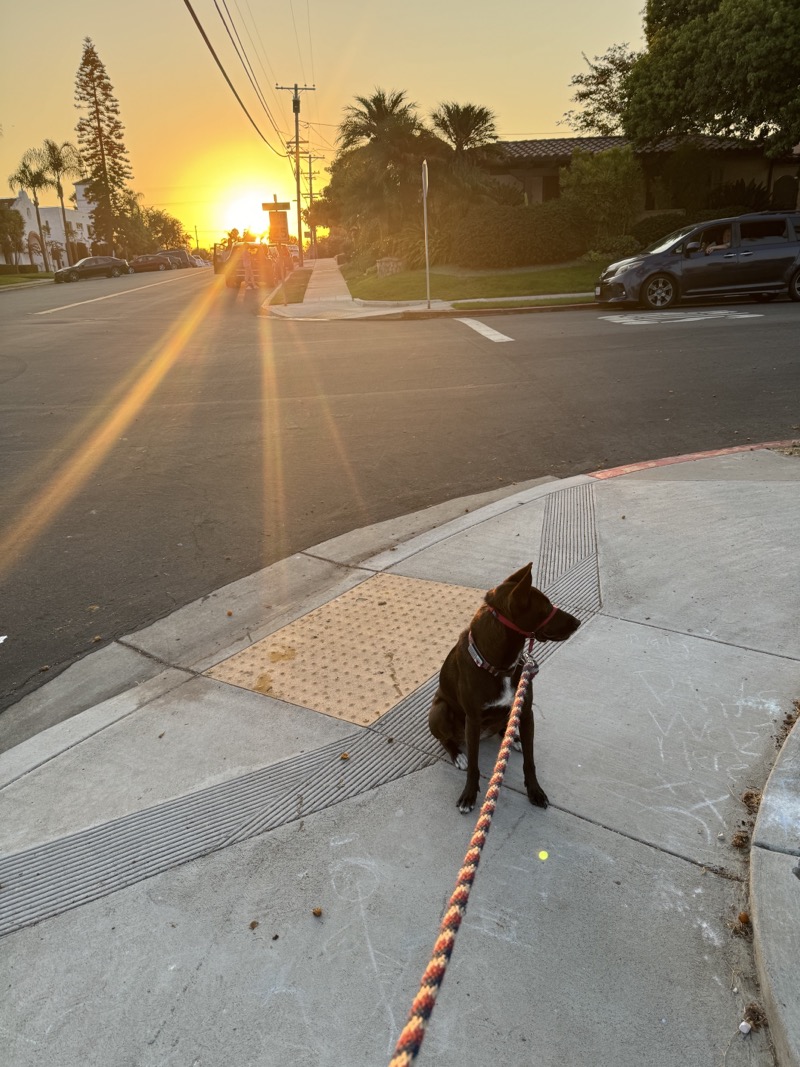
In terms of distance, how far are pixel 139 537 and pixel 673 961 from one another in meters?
4.72

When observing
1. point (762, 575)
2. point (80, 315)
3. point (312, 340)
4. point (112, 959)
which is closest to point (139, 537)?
point (112, 959)

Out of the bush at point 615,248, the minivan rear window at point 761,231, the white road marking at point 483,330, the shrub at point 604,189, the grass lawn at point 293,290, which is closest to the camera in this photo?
the white road marking at point 483,330

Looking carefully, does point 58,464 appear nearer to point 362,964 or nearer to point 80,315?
point 362,964

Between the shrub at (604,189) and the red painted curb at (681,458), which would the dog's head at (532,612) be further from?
the shrub at (604,189)

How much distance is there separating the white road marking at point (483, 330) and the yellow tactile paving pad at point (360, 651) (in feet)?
34.6

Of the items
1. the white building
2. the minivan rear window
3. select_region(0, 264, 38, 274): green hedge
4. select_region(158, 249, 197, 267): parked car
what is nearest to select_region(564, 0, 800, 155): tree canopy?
the minivan rear window

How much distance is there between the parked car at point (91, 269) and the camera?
44.2 m

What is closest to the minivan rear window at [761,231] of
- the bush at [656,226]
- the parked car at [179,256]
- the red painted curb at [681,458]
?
the bush at [656,226]

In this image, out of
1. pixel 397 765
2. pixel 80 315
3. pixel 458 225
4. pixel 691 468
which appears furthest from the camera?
pixel 458 225

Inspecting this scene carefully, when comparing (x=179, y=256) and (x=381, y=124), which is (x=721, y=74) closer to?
(x=381, y=124)

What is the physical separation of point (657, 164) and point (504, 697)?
34.5 meters

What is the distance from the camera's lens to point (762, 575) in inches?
174

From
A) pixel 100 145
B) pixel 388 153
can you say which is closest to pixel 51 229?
pixel 100 145

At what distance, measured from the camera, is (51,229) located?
3602 inches
